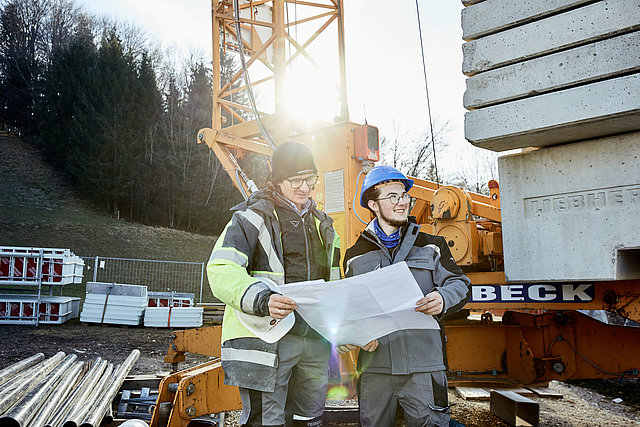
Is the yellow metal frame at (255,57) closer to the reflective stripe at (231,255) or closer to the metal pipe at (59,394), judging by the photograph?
the metal pipe at (59,394)

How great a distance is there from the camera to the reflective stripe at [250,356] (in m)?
2.27

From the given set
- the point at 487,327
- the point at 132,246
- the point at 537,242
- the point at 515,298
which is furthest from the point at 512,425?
the point at 132,246

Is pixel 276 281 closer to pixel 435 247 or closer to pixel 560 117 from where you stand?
pixel 435 247

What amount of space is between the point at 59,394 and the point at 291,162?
11.8ft

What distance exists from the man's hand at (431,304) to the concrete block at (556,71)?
1891 millimetres

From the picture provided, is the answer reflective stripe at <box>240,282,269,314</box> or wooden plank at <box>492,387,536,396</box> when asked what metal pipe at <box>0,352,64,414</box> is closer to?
reflective stripe at <box>240,282,269,314</box>

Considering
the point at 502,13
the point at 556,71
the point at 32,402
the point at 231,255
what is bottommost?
the point at 32,402

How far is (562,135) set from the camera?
3.32 m

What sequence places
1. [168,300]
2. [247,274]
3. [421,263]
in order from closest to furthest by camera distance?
[247,274], [421,263], [168,300]

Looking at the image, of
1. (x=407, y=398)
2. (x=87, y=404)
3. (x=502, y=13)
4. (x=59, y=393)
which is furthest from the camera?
(x=59, y=393)

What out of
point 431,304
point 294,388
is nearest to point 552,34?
point 431,304

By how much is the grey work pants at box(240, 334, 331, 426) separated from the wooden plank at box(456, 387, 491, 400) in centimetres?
267

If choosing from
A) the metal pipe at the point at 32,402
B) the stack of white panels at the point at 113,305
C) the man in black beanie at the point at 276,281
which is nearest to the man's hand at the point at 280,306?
the man in black beanie at the point at 276,281

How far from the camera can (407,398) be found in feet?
7.88
